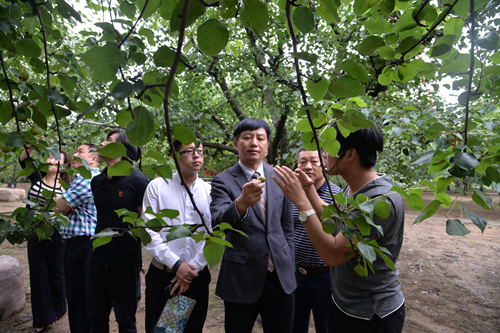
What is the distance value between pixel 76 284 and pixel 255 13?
10.1 ft

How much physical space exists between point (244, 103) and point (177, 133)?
232 inches

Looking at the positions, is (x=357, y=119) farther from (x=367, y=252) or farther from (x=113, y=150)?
(x=113, y=150)

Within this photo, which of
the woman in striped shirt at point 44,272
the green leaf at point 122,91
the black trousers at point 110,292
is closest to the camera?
the green leaf at point 122,91

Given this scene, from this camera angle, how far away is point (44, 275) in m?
3.45

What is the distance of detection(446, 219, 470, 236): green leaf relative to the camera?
68 cm

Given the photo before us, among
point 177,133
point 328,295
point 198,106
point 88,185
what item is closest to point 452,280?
point 328,295

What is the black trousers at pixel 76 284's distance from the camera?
2.86m

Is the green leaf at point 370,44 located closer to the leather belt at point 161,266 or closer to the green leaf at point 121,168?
the green leaf at point 121,168

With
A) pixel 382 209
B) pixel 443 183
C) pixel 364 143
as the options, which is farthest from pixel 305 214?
pixel 443 183

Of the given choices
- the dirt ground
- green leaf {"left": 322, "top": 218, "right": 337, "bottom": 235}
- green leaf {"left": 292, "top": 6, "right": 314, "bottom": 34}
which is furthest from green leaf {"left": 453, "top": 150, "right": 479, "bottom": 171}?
the dirt ground

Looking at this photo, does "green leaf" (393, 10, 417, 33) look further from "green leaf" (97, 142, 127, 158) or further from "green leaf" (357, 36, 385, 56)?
"green leaf" (97, 142, 127, 158)

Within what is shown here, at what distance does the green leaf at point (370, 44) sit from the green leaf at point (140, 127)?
1.71ft

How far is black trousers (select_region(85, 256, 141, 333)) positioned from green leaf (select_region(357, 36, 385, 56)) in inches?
97.2

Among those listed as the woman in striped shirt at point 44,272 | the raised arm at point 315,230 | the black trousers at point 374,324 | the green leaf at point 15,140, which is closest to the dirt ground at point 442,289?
A: the woman in striped shirt at point 44,272
